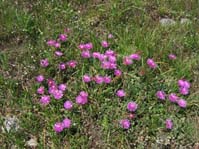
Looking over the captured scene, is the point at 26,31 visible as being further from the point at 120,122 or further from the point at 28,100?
the point at 120,122

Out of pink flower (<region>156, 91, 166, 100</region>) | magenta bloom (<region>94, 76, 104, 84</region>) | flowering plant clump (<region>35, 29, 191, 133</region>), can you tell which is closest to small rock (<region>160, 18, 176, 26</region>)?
flowering plant clump (<region>35, 29, 191, 133</region>)

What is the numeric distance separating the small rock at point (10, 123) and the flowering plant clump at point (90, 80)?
285 mm

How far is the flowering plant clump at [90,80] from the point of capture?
3.84 meters

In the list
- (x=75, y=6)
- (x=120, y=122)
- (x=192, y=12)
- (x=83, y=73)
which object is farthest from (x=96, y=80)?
(x=192, y=12)

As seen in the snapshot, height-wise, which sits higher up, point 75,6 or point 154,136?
point 75,6

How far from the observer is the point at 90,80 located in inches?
158

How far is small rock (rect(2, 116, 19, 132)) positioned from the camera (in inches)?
146

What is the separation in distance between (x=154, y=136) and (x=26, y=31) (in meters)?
1.86

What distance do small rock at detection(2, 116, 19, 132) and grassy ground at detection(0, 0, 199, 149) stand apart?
0.05 meters

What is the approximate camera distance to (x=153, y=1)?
17.2 feet

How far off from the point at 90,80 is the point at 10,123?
0.85m

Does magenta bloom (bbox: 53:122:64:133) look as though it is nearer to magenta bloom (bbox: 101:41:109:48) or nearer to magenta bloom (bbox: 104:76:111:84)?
magenta bloom (bbox: 104:76:111:84)

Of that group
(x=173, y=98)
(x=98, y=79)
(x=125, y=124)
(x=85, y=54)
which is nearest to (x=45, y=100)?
(x=98, y=79)

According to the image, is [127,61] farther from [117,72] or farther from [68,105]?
[68,105]
